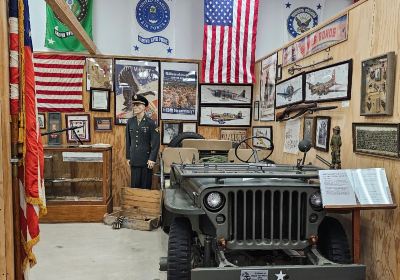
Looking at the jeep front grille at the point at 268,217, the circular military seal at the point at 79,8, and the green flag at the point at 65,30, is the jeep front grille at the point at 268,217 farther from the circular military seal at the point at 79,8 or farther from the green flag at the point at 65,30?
the circular military seal at the point at 79,8

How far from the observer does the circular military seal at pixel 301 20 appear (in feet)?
24.1

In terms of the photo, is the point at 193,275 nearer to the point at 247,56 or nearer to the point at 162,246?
the point at 162,246

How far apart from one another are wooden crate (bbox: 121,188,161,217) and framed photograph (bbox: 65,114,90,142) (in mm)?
1489

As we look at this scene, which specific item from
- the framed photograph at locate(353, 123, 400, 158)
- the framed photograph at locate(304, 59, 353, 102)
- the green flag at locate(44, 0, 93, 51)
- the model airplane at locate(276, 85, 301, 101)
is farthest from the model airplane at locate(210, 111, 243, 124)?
the framed photograph at locate(353, 123, 400, 158)

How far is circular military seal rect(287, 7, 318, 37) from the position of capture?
734 cm

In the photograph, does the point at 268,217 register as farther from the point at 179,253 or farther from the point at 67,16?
the point at 67,16

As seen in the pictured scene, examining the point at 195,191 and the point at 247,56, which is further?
the point at 247,56

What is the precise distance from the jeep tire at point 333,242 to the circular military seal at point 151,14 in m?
5.14

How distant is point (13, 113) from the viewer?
2268mm

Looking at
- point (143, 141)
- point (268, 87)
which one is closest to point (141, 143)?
point (143, 141)

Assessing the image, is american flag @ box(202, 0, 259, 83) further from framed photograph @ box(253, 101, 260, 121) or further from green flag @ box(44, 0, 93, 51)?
green flag @ box(44, 0, 93, 51)

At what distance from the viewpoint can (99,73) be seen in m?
6.71

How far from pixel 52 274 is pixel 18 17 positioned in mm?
2655

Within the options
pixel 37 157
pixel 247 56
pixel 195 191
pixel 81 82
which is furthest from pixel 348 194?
pixel 81 82
